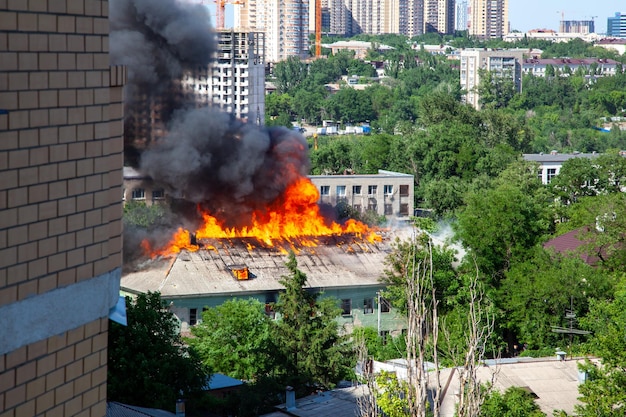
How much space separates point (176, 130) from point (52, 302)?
27169 mm

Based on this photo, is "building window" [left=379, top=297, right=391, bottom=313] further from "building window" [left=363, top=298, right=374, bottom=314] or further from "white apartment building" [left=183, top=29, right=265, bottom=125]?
"white apartment building" [left=183, top=29, right=265, bottom=125]

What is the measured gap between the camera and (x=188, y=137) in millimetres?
34219

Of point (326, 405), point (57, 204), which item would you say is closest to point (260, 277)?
point (326, 405)

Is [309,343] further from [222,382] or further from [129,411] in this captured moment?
[129,411]

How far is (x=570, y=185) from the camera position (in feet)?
158

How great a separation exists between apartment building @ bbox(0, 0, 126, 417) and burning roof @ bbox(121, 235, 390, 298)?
2592cm

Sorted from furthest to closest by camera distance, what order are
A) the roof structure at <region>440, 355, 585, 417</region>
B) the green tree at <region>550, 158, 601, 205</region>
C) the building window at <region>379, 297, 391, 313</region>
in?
the green tree at <region>550, 158, 601, 205</region>
the building window at <region>379, 297, 391, 313</region>
the roof structure at <region>440, 355, 585, 417</region>

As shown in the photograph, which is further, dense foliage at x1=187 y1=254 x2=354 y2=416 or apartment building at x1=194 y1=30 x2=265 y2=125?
apartment building at x1=194 y1=30 x2=265 y2=125

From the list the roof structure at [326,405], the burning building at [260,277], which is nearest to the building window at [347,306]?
the burning building at [260,277]

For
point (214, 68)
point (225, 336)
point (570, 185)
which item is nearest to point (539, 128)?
point (570, 185)

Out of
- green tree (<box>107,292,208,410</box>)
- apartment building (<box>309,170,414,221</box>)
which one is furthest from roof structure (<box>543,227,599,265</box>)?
apartment building (<box>309,170,414,221</box>)

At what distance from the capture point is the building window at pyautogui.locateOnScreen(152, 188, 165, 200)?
36438mm

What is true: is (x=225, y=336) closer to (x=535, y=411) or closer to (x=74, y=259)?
(x=535, y=411)

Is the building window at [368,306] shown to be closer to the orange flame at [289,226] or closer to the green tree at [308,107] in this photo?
the orange flame at [289,226]
